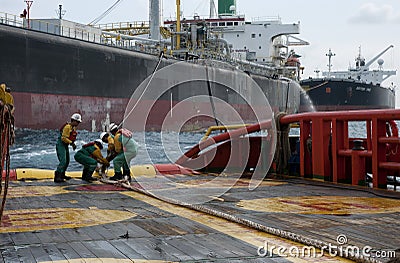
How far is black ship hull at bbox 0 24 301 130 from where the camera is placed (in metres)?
19.6

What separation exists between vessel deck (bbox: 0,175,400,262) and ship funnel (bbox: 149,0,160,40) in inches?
1117

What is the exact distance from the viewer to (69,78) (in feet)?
71.0

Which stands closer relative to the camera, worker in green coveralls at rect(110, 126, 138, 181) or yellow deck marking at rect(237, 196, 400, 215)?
yellow deck marking at rect(237, 196, 400, 215)

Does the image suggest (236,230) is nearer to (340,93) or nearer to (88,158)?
(88,158)

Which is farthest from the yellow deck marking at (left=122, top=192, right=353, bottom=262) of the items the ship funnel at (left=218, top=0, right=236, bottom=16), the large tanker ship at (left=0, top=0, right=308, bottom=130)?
the ship funnel at (left=218, top=0, right=236, bottom=16)

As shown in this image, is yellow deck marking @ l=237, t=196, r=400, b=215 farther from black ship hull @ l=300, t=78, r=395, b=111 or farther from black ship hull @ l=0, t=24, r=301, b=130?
black ship hull @ l=300, t=78, r=395, b=111

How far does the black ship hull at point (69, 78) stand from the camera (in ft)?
64.3

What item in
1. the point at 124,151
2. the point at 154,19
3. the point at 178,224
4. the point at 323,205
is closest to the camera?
the point at 178,224

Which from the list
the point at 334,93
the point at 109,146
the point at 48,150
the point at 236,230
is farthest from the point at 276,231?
the point at 334,93

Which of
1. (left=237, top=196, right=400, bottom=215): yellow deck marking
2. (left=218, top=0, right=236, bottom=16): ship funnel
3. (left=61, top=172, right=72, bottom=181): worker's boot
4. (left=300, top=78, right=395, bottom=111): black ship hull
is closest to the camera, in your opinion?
(left=237, top=196, right=400, bottom=215): yellow deck marking

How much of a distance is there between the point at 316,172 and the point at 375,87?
4599 cm

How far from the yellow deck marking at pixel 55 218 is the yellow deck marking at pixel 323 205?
1.60m

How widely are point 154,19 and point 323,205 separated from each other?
30.9 m

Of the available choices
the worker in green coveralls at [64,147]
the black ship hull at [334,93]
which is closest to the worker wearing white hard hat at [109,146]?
the worker in green coveralls at [64,147]
